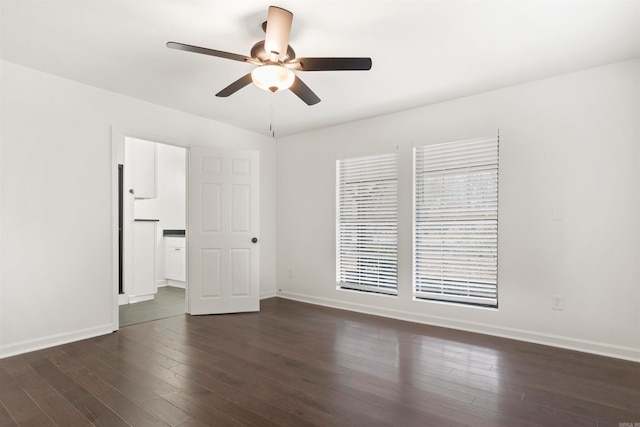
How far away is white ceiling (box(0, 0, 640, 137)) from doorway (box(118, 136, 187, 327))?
1.31m

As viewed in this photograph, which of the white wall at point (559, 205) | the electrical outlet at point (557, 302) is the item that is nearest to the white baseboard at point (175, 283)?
the white wall at point (559, 205)

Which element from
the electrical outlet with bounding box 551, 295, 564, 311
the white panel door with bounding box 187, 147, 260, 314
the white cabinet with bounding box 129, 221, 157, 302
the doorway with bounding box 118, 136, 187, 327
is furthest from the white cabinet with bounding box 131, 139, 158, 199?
the electrical outlet with bounding box 551, 295, 564, 311

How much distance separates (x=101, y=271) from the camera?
370cm

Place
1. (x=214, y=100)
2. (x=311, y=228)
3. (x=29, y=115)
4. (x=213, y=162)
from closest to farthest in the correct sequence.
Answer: (x=29, y=115) < (x=214, y=100) < (x=213, y=162) < (x=311, y=228)

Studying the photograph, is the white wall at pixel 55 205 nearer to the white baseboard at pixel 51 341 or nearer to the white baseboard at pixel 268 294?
the white baseboard at pixel 51 341

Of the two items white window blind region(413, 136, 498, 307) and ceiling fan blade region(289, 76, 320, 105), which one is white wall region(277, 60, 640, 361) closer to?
white window blind region(413, 136, 498, 307)

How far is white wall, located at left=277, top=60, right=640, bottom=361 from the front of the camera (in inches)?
120

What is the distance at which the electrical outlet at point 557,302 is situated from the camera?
130 inches

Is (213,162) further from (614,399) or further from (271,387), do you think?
(614,399)

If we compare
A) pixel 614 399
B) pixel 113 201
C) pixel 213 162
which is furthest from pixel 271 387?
pixel 213 162

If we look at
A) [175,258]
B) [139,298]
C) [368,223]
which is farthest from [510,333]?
[175,258]

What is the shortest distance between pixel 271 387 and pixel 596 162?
11.3 feet

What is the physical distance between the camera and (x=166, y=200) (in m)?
6.51

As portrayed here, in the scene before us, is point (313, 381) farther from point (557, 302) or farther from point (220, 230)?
point (220, 230)
